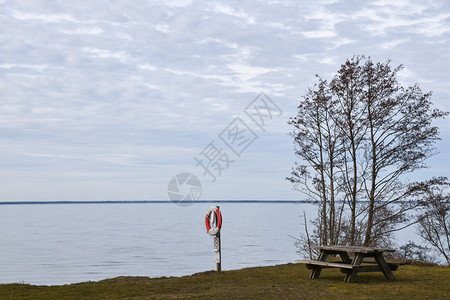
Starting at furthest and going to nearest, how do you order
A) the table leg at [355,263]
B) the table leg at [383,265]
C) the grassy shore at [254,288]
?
1. the table leg at [383,265]
2. the table leg at [355,263]
3. the grassy shore at [254,288]

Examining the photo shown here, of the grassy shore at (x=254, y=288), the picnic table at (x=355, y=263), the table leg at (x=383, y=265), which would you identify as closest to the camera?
the grassy shore at (x=254, y=288)

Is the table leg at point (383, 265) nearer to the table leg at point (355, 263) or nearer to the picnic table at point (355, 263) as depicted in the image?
the picnic table at point (355, 263)

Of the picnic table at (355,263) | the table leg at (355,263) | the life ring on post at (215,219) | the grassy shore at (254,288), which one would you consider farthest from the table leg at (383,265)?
the life ring on post at (215,219)

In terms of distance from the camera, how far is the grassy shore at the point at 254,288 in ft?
28.9

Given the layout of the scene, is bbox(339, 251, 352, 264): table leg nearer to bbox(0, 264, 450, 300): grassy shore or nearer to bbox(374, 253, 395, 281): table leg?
bbox(0, 264, 450, 300): grassy shore

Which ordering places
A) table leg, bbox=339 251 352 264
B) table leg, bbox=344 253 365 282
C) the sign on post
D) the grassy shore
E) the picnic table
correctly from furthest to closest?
the sign on post < table leg, bbox=339 251 352 264 < table leg, bbox=344 253 365 282 < the picnic table < the grassy shore

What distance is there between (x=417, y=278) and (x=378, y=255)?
4.69ft

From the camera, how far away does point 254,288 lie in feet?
30.9

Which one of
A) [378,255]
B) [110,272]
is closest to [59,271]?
[110,272]

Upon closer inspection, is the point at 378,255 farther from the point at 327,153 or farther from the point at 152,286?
the point at 327,153

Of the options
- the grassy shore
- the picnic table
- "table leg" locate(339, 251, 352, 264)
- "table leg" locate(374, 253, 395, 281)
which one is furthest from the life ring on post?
"table leg" locate(374, 253, 395, 281)

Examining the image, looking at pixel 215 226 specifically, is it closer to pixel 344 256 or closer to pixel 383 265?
pixel 344 256

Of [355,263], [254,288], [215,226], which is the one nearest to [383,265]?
[355,263]

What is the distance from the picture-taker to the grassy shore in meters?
8.80
